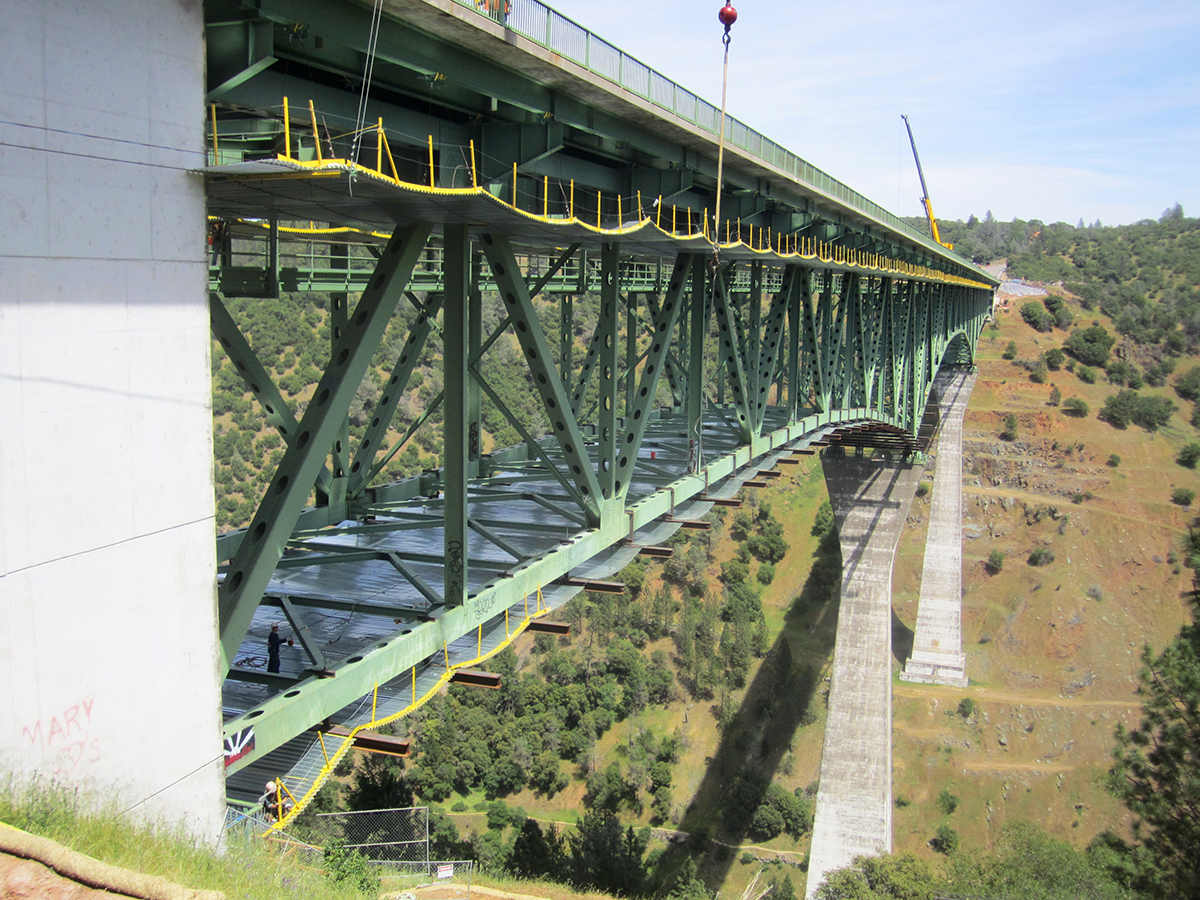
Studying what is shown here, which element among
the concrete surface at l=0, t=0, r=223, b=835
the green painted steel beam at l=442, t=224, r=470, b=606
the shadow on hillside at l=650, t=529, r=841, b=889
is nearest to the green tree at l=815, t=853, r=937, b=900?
the shadow on hillside at l=650, t=529, r=841, b=889

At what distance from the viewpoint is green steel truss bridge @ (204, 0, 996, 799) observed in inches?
279

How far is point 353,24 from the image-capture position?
24.7 ft

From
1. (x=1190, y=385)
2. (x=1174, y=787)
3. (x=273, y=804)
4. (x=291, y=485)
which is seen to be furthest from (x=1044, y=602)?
(x=291, y=485)

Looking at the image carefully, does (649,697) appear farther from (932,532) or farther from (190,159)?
(190,159)

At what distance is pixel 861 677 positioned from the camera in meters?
35.7

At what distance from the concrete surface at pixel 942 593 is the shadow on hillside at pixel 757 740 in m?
5.55

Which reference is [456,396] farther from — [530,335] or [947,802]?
[947,802]

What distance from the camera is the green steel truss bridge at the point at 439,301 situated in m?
7.09

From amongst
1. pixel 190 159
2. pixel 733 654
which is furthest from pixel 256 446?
pixel 190 159

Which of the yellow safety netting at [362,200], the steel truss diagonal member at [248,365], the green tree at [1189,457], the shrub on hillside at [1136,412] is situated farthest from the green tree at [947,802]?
the shrub on hillside at [1136,412]

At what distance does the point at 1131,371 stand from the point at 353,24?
9259 centimetres

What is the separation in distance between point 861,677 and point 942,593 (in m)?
17.4

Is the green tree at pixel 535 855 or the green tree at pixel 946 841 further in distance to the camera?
the green tree at pixel 946 841

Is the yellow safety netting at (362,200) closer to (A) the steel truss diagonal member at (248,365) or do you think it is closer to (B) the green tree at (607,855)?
(A) the steel truss diagonal member at (248,365)
